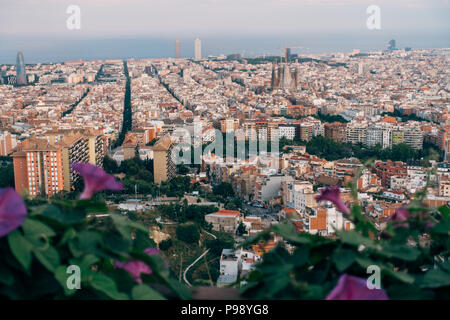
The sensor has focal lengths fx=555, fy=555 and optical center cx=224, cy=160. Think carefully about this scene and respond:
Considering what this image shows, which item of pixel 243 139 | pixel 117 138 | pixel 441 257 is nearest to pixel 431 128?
pixel 243 139

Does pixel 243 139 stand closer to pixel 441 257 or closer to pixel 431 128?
pixel 431 128

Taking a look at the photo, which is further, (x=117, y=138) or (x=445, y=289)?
(x=117, y=138)

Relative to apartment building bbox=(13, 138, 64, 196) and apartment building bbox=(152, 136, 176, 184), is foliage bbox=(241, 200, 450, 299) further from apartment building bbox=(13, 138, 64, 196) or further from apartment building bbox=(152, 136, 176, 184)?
apartment building bbox=(152, 136, 176, 184)

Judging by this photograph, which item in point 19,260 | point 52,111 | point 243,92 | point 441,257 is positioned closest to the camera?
point 19,260

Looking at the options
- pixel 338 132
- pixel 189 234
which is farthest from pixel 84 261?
pixel 338 132

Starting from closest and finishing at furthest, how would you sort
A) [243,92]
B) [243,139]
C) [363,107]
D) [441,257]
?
[441,257] → [243,139] → [363,107] → [243,92]

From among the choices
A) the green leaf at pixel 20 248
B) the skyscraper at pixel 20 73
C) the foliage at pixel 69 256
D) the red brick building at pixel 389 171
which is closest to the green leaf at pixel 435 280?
the foliage at pixel 69 256
